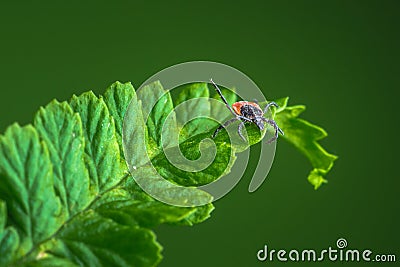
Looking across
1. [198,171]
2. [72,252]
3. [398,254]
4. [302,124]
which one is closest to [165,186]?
[198,171]

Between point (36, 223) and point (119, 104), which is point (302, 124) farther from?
point (36, 223)

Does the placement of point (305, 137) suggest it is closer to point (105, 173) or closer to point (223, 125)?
point (223, 125)

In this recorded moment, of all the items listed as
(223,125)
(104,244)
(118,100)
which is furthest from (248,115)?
(104,244)

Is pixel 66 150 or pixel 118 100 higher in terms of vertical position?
pixel 118 100

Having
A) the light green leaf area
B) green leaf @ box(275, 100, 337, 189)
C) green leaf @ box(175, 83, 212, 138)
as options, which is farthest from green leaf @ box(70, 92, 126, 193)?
green leaf @ box(275, 100, 337, 189)

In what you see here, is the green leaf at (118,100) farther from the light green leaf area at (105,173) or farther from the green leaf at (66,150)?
the green leaf at (66,150)

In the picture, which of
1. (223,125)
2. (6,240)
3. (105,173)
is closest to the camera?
(6,240)

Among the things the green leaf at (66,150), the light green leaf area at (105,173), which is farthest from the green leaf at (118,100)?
the green leaf at (66,150)
